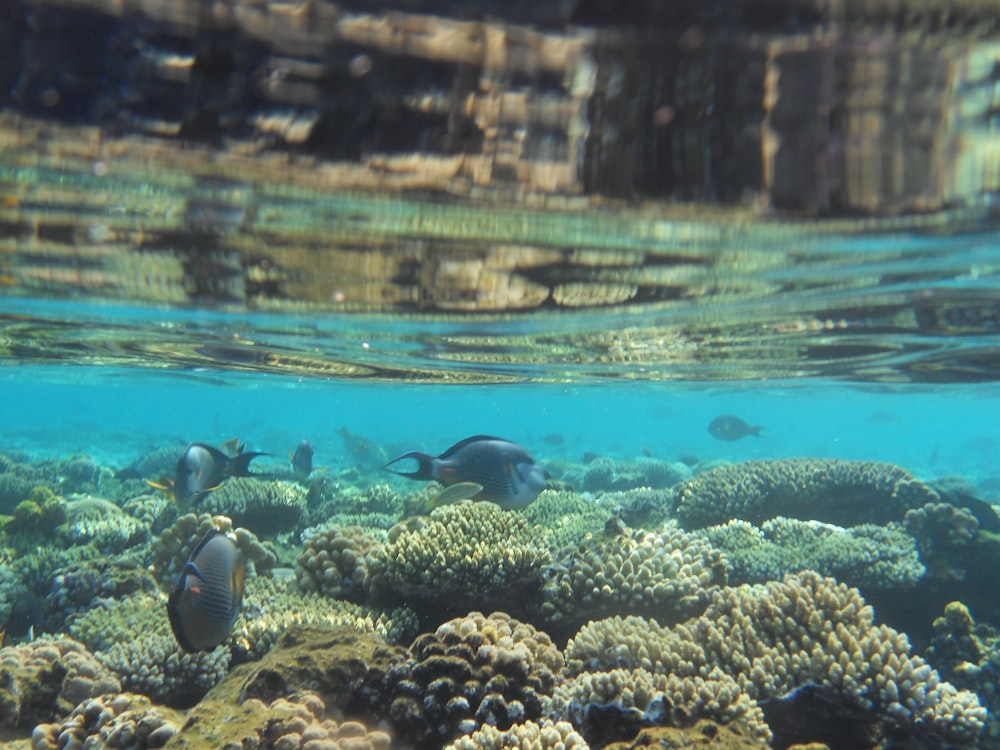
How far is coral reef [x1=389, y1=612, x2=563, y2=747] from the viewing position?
4.37 meters

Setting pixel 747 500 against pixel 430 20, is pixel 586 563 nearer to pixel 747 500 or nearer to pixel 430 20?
pixel 430 20

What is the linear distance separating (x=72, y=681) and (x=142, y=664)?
2.08 ft

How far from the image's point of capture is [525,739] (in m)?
4.00

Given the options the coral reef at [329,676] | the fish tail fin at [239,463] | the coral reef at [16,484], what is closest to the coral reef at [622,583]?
the coral reef at [329,676]

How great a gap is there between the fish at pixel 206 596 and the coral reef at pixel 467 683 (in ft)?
4.97

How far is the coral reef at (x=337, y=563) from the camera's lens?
23.6 ft

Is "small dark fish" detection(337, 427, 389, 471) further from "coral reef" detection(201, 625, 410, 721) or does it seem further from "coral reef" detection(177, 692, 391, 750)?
"coral reef" detection(177, 692, 391, 750)

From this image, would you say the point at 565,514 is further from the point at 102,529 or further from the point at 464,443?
the point at 102,529

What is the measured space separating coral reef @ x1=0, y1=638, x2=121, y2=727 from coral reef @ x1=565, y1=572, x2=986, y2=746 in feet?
14.8

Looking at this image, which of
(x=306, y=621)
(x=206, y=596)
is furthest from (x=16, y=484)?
(x=206, y=596)

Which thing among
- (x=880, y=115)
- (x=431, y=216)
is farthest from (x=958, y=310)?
(x=431, y=216)

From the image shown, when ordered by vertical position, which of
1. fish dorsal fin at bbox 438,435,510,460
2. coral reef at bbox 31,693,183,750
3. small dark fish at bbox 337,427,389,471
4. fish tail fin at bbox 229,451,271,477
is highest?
fish dorsal fin at bbox 438,435,510,460

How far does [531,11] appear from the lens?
11.6 ft

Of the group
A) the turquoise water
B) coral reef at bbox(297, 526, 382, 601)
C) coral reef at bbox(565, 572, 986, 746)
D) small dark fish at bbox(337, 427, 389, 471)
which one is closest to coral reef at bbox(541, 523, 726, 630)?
the turquoise water
